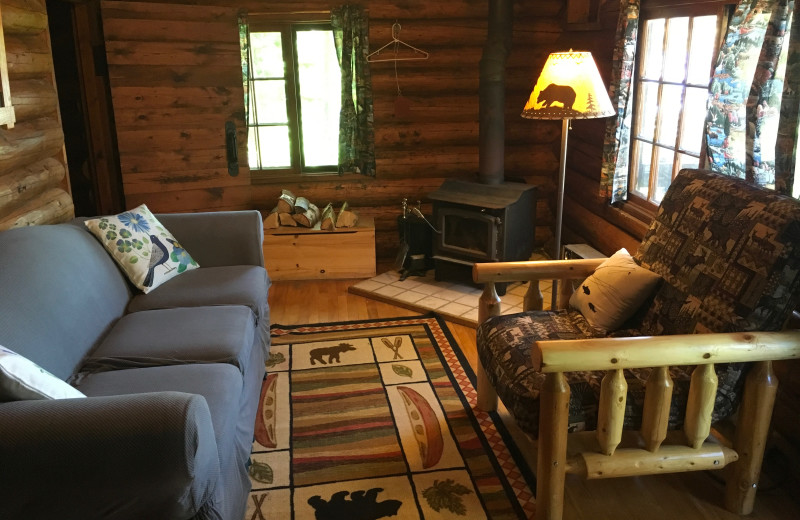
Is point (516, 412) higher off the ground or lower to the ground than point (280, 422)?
higher

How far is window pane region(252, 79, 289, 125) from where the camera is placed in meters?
4.68

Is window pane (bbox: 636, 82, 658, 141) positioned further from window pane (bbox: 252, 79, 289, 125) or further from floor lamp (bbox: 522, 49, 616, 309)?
window pane (bbox: 252, 79, 289, 125)

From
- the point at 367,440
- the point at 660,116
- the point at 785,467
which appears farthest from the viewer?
the point at 660,116

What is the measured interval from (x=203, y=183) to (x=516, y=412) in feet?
10.9

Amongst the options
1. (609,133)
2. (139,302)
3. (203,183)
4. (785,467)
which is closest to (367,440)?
(139,302)

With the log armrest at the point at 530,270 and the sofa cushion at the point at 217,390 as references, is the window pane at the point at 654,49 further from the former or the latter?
the sofa cushion at the point at 217,390

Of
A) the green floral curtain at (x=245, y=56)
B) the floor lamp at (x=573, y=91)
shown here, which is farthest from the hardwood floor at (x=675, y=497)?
the green floral curtain at (x=245, y=56)

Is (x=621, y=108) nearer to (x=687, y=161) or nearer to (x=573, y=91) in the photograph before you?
(x=687, y=161)

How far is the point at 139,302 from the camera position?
2.82 metres

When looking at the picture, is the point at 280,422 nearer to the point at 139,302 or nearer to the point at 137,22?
the point at 139,302

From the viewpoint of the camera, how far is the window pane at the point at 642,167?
3.70 meters

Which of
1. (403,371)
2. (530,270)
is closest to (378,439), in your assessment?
(403,371)

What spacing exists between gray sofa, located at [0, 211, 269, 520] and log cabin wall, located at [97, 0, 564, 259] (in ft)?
4.97

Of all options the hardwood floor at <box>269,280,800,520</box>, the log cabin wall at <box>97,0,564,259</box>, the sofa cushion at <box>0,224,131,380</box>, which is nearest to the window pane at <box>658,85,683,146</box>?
the log cabin wall at <box>97,0,564,259</box>
